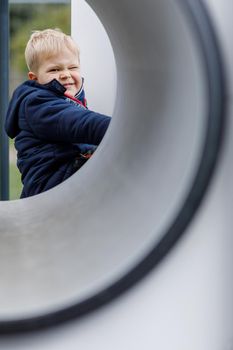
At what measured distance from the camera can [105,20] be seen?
4.66 feet

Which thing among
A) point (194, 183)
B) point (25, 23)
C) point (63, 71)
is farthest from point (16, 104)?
point (25, 23)

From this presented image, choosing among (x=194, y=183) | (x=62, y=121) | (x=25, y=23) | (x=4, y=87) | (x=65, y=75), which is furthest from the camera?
(x=25, y=23)

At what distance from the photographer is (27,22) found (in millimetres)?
6492

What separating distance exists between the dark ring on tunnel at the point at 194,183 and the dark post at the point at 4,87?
1.85 m

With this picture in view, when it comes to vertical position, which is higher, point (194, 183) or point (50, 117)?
point (50, 117)

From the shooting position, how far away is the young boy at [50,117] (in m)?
1.79

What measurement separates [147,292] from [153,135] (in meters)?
0.23

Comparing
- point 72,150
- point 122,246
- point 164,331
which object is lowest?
point 164,331

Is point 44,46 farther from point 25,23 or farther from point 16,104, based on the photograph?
point 25,23

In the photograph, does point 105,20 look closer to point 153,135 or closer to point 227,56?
point 153,135

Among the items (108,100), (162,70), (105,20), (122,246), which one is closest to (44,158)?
(108,100)

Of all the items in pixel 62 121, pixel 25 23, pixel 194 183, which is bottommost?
pixel 194 183

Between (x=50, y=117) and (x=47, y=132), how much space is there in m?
0.06

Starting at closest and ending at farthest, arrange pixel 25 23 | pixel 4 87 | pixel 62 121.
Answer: pixel 62 121, pixel 4 87, pixel 25 23
